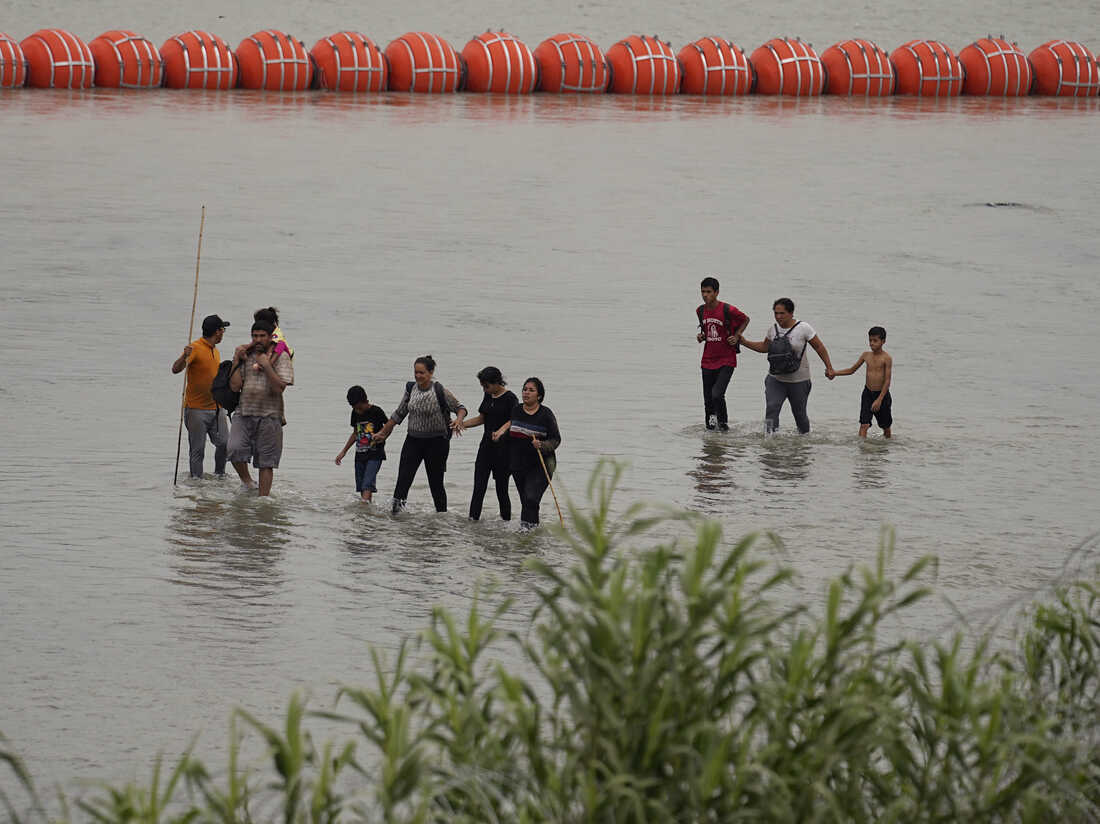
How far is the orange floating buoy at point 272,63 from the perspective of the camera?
3897cm

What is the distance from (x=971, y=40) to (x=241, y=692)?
45321mm

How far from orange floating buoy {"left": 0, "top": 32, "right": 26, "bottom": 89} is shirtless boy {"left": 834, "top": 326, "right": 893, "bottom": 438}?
87.3 feet

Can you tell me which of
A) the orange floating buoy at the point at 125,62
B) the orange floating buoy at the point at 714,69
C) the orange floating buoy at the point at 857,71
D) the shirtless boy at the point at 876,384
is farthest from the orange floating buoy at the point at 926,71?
the shirtless boy at the point at 876,384

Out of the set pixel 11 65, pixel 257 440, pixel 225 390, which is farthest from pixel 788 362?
pixel 11 65

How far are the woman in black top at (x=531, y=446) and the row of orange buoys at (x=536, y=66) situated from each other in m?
27.8

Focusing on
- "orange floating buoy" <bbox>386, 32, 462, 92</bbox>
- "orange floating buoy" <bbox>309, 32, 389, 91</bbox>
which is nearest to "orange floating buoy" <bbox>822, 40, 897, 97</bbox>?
"orange floating buoy" <bbox>386, 32, 462, 92</bbox>

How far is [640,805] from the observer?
506 centimetres

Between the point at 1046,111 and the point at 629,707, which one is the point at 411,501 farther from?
the point at 1046,111

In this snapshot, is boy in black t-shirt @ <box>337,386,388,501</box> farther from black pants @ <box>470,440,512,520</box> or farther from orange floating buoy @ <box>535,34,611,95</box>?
orange floating buoy @ <box>535,34,611,95</box>

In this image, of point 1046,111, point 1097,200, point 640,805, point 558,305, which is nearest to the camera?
point 640,805

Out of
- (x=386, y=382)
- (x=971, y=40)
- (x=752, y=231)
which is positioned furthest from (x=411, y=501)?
(x=971, y=40)

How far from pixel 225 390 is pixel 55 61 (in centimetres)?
2679

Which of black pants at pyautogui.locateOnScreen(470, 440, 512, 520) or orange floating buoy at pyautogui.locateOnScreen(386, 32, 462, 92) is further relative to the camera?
orange floating buoy at pyautogui.locateOnScreen(386, 32, 462, 92)

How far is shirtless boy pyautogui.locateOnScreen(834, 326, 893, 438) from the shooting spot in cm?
1498
